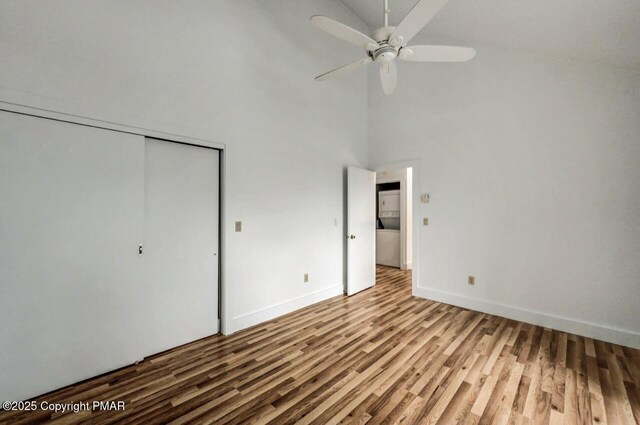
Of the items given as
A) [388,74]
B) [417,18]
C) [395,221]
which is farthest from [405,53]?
[395,221]

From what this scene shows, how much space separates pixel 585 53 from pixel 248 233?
404 cm

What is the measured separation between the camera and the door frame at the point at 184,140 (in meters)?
1.84

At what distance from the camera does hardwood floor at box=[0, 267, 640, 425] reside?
5.59ft

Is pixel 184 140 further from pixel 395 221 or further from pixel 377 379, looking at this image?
pixel 395 221

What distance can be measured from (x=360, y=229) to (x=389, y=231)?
217cm

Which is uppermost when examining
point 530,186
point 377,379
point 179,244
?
point 530,186

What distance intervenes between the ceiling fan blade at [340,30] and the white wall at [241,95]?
4.69 feet

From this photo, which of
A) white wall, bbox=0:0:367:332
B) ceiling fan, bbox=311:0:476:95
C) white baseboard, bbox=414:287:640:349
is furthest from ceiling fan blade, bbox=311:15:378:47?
white baseboard, bbox=414:287:640:349

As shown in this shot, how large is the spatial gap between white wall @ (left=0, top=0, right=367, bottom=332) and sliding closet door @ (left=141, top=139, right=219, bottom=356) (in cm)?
18

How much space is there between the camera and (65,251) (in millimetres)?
1978

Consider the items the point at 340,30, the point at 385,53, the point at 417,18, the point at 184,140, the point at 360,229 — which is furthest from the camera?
the point at 360,229

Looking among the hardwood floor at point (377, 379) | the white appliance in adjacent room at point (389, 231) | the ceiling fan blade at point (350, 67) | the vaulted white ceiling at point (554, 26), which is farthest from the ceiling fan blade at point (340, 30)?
the white appliance in adjacent room at point (389, 231)

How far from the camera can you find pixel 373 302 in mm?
3828

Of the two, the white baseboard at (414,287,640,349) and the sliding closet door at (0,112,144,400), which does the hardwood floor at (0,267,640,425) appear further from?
the sliding closet door at (0,112,144,400)
